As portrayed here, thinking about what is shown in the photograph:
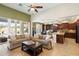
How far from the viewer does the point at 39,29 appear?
2650 millimetres

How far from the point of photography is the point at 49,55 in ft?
8.77

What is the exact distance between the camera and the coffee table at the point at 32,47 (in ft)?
8.33

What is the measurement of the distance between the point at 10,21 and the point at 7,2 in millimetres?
484

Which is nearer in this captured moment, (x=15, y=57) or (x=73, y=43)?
(x=73, y=43)

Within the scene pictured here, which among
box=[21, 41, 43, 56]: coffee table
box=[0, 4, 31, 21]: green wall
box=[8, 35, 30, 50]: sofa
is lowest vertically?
box=[21, 41, 43, 56]: coffee table

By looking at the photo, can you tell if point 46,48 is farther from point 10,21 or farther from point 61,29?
point 10,21

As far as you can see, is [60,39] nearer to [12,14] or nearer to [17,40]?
[17,40]

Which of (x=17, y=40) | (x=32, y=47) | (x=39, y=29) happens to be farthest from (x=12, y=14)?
(x=32, y=47)

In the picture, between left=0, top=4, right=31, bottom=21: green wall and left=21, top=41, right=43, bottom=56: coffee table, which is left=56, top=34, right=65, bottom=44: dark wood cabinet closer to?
left=21, top=41, right=43, bottom=56: coffee table

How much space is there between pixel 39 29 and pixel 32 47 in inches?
19.8

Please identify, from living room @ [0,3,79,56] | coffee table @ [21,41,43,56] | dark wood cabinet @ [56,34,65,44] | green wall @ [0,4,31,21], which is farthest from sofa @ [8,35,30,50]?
dark wood cabinet @ [56,34,65,44]

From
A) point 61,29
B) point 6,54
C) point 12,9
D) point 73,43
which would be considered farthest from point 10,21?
point 73,43

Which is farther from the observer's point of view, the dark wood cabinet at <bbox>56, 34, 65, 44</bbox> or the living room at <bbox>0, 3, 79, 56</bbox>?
the dark wood cabinet at <bbox>56, 34, 65, 44</bbox>

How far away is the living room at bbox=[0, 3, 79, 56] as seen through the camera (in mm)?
2508
